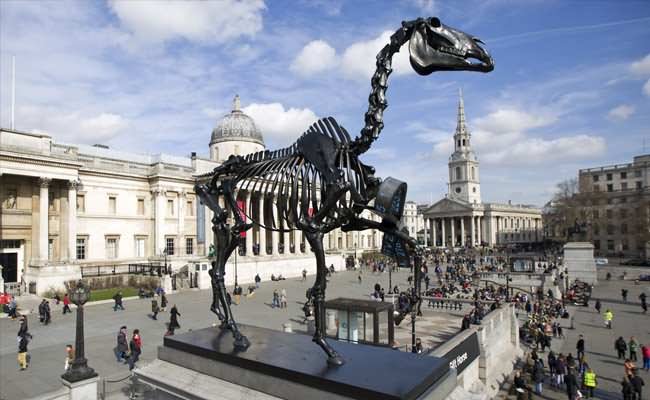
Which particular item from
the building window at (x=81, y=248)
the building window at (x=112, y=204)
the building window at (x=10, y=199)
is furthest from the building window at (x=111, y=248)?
the building window at (x=10, y=199)

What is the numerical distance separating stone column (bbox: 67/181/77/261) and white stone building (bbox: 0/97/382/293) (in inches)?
2.9

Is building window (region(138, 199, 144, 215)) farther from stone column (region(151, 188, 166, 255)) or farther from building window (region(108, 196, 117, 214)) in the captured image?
building window (region(108, 196, 117, 214))

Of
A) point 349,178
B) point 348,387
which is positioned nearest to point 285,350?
point 348,387

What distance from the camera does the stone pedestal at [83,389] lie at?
8836 mm

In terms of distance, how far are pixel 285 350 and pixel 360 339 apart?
9.44 metres

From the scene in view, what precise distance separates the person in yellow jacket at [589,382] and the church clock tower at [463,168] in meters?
109

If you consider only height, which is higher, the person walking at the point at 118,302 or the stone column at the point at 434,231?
the stone column at the point at 434,231

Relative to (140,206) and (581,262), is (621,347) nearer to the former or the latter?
(581,262)

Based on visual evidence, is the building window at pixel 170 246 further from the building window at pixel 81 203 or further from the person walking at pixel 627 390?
the person walking at pixel 627 390

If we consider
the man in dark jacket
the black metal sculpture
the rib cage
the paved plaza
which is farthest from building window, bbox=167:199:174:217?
the man in dark jacket

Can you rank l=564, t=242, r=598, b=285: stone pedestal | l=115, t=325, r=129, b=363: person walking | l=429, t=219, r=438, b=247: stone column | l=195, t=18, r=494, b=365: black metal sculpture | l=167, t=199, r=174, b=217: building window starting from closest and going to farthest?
l=195, t=18, r=494, b=365: black metal sculpture, l=115, t=325, r=129, b=363: person walking, l=564, t=242, r=598, b=285: stone pedestal, l=167, t=199, r=174, b=217: building window, l=429, t=219, r=438, b=247: stone column

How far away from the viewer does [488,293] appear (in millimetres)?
29172

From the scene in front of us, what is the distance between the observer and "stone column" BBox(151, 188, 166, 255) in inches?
1668

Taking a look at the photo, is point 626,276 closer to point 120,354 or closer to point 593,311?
point 593,311
